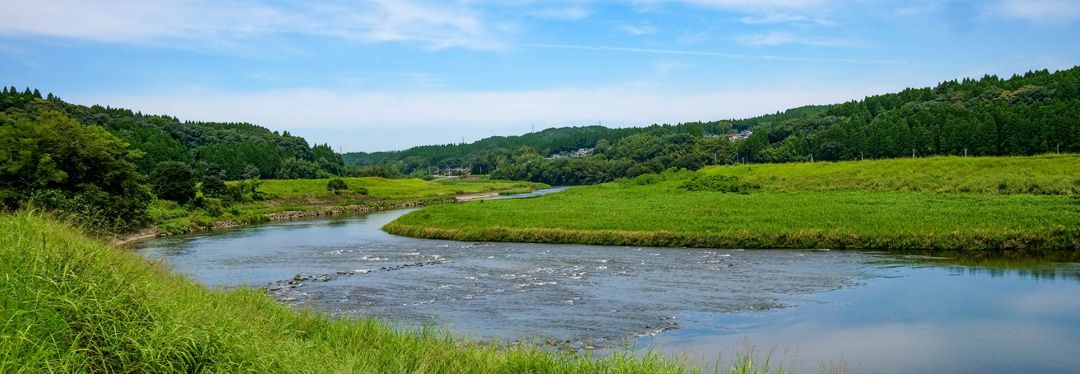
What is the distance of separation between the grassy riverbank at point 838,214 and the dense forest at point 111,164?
18725 mm

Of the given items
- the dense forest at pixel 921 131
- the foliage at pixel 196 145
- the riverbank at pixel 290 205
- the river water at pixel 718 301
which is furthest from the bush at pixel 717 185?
the foliage at pixel 196 145

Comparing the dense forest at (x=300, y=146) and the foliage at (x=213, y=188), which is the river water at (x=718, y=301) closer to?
the dense forest at (x=300, y=146)

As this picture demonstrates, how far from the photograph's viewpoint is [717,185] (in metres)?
61.9

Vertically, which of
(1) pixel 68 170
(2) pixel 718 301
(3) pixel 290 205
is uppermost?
(1) pixel 68 170

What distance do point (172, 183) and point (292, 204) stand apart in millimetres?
19341

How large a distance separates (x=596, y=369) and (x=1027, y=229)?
2749 centimetres

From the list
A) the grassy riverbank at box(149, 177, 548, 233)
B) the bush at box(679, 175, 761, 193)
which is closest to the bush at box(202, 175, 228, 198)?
the grassy riverbank at box(149, 177, 548, 233)

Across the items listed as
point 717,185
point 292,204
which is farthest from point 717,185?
point 292,204

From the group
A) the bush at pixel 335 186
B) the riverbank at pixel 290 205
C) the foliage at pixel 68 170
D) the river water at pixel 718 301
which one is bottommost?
the river water at pixel 718 301

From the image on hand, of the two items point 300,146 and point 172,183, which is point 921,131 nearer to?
point 172,183

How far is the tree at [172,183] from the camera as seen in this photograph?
7219 cm

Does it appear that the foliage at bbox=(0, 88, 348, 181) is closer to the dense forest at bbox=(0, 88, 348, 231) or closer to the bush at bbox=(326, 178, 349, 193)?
the dense forest at bbox=(0, 88, 348, 231)

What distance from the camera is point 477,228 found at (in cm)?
4559

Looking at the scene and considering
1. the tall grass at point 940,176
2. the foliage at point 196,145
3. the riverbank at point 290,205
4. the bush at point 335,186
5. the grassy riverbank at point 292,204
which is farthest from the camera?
the foliage at point 196,145
